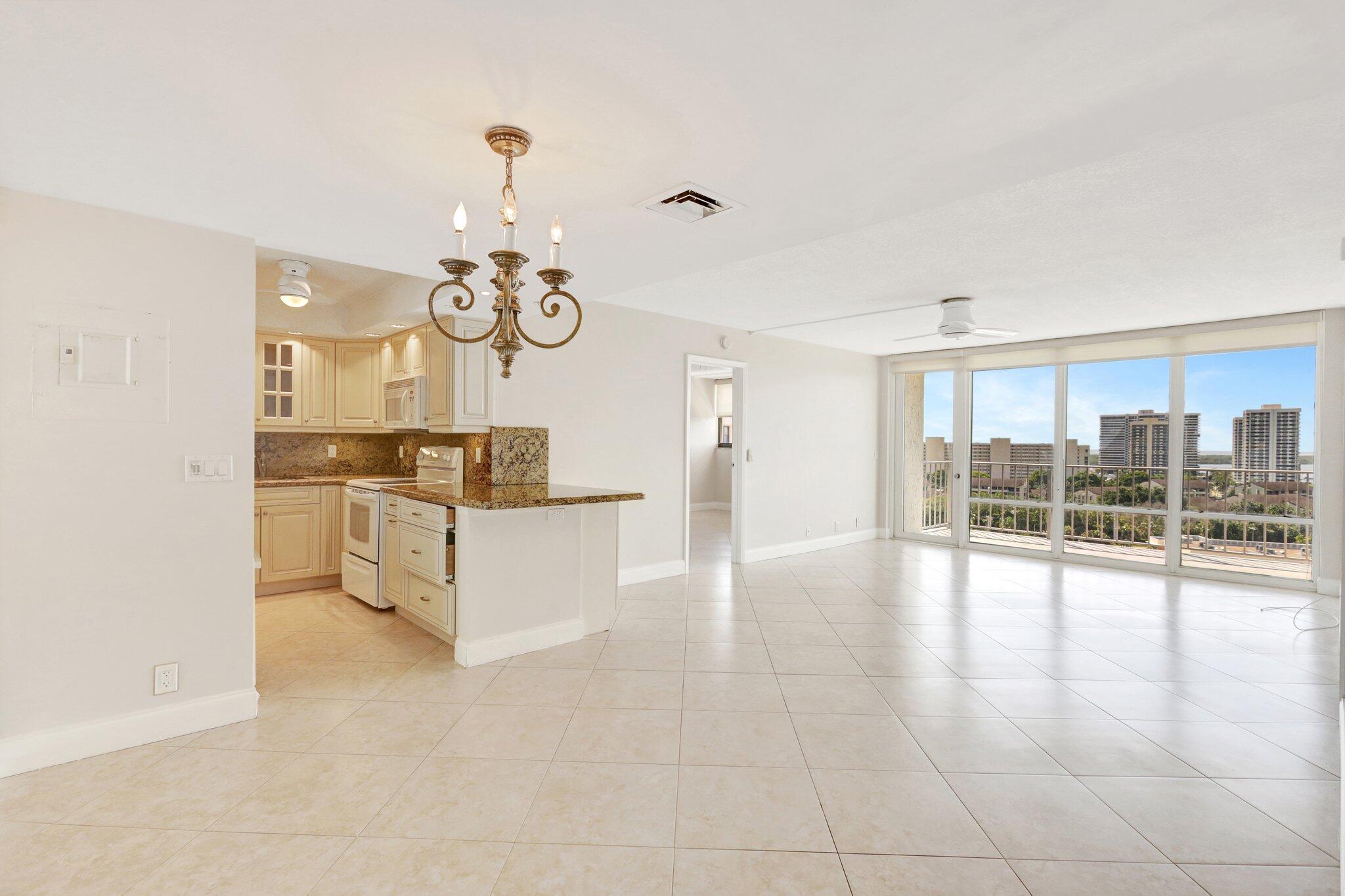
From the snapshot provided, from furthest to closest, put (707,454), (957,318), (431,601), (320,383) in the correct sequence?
(707,454), (320,383), (957,318), (431,601)

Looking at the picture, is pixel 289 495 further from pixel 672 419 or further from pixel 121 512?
pixel 672 419

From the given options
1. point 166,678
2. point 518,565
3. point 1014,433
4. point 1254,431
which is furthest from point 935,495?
point 166,678

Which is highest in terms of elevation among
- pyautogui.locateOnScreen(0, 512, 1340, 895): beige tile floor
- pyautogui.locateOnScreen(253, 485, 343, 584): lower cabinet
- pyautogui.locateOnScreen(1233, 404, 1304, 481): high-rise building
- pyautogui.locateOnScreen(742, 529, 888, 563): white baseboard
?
pyautogui.locateOnScreen(1233, 404, 1304, 481): high-rise building

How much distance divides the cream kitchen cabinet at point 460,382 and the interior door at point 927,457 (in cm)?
564

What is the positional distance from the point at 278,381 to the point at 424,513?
235 centimetres

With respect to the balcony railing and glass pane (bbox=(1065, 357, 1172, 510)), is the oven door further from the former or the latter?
the balcony railing

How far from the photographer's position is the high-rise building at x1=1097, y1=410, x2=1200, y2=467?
19.5ft

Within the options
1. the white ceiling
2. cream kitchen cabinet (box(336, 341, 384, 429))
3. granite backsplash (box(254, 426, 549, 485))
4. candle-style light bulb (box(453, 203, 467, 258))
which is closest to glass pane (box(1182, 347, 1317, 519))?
the white ceiling

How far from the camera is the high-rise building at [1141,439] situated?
233 inches

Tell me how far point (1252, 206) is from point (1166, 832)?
9.09 feet

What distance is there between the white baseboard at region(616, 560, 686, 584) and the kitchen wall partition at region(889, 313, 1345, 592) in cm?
379

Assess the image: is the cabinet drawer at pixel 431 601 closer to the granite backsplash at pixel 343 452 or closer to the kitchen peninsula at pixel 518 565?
the kitchen peninsula at pixel 518 565

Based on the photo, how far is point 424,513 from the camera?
385 cm

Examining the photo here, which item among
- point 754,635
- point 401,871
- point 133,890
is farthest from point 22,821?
point 754,635
